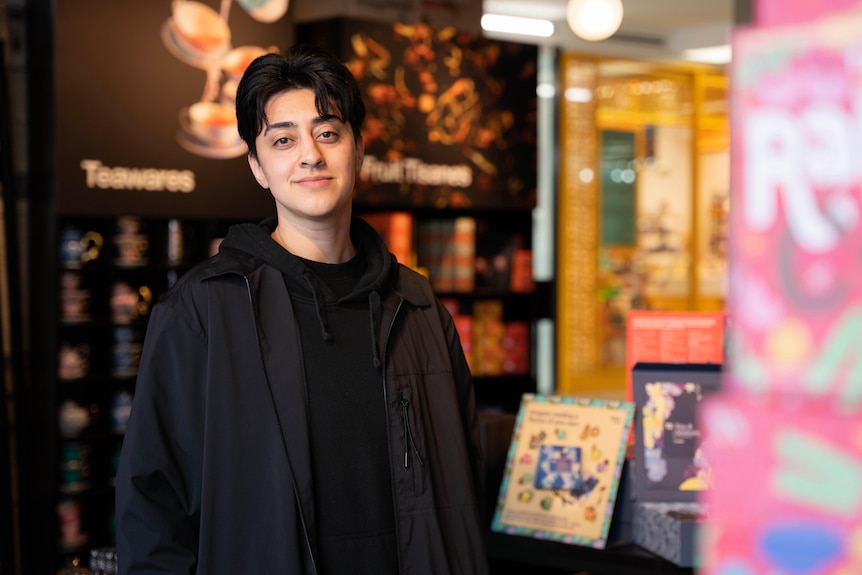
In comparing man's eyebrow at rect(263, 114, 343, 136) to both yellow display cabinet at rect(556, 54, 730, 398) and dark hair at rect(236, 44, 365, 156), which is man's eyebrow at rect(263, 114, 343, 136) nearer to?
dark hair at rect(236, 44, 365, 156)

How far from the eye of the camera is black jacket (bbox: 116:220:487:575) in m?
1.86

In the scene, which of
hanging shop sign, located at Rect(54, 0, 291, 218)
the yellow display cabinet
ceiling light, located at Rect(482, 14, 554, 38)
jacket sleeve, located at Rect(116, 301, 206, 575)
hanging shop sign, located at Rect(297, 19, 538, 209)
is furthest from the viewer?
the yellow display cabinet

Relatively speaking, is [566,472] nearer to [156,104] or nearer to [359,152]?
[359,152]

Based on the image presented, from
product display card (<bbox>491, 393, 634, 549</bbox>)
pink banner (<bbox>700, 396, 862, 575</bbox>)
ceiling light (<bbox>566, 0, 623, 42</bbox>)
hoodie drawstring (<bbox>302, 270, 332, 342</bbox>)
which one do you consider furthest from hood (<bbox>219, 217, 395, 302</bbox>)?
ceiling light (<bbox>566, 0, 623, 42</bbox>)

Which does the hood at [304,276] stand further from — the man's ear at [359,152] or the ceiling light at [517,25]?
the ceiling light at [517,25]

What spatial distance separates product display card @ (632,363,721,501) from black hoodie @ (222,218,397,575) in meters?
1.10

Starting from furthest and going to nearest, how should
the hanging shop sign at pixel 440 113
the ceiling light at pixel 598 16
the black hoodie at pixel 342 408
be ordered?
the ceiling light at pixel 598 16 < the hanging shop sign at pixel 440 113 < the black hoodie at pixel 342 408

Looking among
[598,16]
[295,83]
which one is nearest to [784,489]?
[295,83]

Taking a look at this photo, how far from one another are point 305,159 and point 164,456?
1.91 feet

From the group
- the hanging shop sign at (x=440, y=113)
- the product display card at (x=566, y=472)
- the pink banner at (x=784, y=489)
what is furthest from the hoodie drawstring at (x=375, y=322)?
the hanging shop sign at (x=440, y=113)

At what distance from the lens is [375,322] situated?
2.07m

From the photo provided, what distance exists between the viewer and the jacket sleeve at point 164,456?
1841 millimetres

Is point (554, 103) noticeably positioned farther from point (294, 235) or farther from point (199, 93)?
point (294, 235)

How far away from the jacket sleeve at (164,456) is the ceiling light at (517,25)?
8.28 metres
